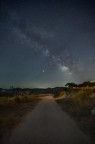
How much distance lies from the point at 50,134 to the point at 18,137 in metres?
1.56

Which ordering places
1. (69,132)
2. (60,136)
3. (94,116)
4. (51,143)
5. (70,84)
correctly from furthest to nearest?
(70,84) < (94,116) < (69,132) < (60,136) < (51,143)

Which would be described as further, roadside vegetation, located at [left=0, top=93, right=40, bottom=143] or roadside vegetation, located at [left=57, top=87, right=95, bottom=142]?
roadside vegetation, located at [left=0, top=93, right=40, bottom=143]

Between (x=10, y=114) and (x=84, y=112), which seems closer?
(x=84, y=112)

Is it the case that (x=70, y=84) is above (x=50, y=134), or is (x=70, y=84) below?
above

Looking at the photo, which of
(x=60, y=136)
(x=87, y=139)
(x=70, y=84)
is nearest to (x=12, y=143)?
(x=60, y=136)

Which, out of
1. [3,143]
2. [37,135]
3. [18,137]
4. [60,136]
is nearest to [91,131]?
[60,136]

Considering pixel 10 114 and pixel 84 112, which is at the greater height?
pixel 84 112

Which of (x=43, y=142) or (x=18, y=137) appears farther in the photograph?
(x=18, y=137)

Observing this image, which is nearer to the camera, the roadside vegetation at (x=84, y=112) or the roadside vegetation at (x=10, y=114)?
the roadside vegetation at (x=84, y=112)

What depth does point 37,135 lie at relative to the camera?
31.8ft

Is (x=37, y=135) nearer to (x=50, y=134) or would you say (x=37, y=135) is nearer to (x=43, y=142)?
(x=50, y=134)

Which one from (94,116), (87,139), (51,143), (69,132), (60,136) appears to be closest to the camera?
(51,143)

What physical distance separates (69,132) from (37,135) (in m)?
1.64

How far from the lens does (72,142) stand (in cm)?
840
